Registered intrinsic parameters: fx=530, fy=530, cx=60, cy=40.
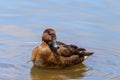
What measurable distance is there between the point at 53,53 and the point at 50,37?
0.40m

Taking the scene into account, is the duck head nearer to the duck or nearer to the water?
the duck

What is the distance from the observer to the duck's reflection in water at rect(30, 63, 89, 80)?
1060cm

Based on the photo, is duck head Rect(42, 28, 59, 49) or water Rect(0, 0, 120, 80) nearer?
water Rect(0, 0, 120, 80)

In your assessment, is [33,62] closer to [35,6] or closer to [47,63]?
[47,63]

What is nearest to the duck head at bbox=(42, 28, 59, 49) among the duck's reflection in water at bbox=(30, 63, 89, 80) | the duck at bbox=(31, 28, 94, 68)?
the duck at bbox=(31, 28, 94, 68)

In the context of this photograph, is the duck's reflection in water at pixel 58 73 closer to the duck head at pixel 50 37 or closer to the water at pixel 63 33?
the water at pixel 63 33

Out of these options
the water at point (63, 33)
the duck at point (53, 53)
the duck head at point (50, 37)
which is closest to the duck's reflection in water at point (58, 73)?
the water at point (63, 33)

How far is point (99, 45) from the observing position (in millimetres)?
12359

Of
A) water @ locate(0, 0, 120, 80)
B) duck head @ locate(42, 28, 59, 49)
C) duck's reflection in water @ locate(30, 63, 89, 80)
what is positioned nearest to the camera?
duck's reflection in water @ locate(30, 63, 89, 80)

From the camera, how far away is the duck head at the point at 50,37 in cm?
1099

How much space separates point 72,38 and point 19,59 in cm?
186

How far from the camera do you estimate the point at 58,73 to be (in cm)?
1092

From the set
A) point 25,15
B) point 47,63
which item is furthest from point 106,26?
point 47,63

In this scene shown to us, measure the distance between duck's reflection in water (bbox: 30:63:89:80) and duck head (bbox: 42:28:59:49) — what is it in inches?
21.4
